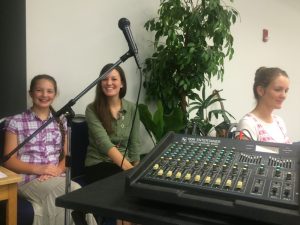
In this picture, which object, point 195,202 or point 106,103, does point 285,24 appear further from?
point 195,202

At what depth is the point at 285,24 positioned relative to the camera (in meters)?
4.86

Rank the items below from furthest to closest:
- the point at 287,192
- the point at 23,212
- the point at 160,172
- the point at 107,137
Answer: the point at 107,137, the point at 23,212, the point at 160,172, the point at 287,192

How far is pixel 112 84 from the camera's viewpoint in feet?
8.73

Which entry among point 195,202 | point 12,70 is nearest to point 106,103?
point 12,70

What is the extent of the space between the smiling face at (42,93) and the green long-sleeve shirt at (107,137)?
13.5 inches

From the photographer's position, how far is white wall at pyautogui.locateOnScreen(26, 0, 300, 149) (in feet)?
8.94

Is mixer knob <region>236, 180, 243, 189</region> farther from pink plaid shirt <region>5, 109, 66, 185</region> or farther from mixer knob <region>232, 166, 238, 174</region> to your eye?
pink plaid shirt <region>5, 109, 66, 185</region>

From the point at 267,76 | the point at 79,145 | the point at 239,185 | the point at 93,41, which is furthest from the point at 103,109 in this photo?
the point at 239,185

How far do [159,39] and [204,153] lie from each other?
2645 millimetres

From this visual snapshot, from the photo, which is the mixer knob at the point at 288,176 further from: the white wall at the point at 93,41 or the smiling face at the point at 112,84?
the white wall at the point at 93,41

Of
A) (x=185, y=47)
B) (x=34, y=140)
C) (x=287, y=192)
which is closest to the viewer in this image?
(x=287, y=192)

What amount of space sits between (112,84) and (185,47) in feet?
2.58

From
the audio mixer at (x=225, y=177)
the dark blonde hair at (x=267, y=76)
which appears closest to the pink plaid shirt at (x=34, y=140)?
the dark blonde hair at (x=267, y=76)

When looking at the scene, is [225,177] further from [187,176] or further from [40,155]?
[40,155]
